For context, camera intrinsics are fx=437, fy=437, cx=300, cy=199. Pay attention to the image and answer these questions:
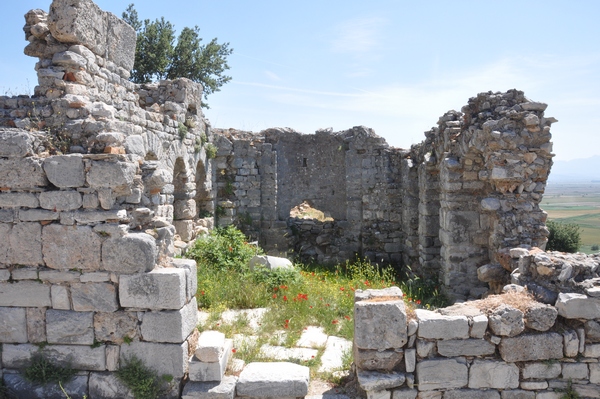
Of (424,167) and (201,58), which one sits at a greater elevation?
(201,58)

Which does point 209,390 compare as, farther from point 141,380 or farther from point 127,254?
point 127,254

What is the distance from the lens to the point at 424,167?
9508 millimetres

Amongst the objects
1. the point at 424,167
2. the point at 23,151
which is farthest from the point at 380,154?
→ the point at 23,151

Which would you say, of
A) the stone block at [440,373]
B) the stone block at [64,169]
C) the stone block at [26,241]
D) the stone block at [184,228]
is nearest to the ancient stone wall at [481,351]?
the stone block at [440,373]

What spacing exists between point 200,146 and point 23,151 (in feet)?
20.8

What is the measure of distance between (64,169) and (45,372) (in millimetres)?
2011

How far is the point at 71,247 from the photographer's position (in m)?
4.24

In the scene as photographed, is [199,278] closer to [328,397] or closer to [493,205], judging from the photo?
[328,397]

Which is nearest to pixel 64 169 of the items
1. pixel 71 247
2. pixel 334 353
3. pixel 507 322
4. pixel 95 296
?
pixel 71 247

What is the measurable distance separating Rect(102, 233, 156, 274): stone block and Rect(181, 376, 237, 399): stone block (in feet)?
4.11

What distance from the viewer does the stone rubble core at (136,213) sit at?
423 cm

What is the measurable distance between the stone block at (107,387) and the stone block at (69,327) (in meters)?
0.36

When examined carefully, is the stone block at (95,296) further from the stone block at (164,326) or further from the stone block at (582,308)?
the stone block at (582,308)

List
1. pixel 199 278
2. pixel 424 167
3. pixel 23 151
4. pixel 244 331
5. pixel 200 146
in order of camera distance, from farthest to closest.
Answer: pixel 200 146
pixel 424 167
pixel 199 278
pixel 244 331
pixel 23 151
